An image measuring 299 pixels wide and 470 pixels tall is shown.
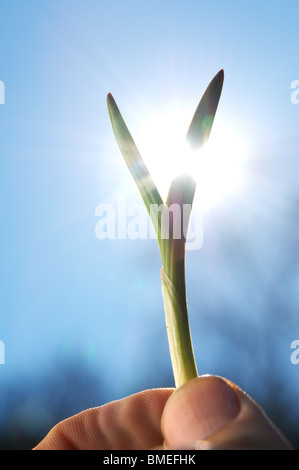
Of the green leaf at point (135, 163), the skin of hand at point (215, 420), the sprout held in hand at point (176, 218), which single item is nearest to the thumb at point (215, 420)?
the skin of hand at point (215, 420)

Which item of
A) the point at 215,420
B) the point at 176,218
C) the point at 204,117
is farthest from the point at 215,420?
the point at 204,117

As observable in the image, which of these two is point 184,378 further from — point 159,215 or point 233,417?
point 159,215

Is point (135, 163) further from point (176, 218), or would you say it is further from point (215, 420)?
point (215, 420)

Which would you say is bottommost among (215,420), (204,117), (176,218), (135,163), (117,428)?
(117,428)

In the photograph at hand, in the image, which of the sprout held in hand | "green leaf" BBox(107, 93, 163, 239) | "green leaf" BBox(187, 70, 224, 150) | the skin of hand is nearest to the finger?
the sprout held in hand

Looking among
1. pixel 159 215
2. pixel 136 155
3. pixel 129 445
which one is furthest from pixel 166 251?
pixel 129 445

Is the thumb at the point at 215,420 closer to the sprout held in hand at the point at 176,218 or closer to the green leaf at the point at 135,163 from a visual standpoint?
the sprout held in hand at the point at 176,218
